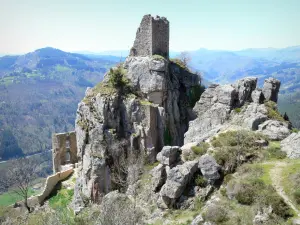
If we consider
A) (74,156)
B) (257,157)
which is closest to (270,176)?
(257,157)

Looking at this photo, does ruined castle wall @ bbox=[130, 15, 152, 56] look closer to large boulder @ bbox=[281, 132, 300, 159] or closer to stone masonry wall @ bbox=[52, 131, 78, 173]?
stone masonry wall @ bbox=[52, 131, 78, 173]

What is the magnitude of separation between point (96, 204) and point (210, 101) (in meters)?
16.1

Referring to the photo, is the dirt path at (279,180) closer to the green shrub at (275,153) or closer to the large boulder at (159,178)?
the green shrub at (275,153)

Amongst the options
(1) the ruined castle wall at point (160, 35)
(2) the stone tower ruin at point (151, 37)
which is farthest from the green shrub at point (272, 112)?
(2) the stone tower ruin at point (151, 37)

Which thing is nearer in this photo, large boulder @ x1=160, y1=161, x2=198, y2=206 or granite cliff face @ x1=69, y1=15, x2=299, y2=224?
large boulder @ x1=160, y1=161, x2=198, y2=206

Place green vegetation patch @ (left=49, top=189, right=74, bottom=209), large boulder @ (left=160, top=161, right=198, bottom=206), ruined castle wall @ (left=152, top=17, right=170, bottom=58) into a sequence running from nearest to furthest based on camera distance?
1. large boulder @ (left=160, top=161, right=198, bottom=206)
2. green vegetation patch @ (left=49, top=189, right=74, bottom=209)
3. ruined castle wall @ (left=152, top=17, right=170, bottom=58)

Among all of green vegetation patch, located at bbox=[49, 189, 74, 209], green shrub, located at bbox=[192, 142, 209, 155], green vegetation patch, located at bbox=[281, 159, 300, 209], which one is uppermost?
green shrub, located at bbox=[192, 142, 209, 155]

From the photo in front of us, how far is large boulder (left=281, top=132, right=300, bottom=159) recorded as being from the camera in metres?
20.0

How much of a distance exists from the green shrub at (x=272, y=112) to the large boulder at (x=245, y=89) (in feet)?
6.37

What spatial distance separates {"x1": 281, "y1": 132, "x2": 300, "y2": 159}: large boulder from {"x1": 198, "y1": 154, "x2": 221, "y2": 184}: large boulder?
5.18 m

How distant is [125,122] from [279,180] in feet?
60.8

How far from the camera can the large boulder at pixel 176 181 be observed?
19.2m

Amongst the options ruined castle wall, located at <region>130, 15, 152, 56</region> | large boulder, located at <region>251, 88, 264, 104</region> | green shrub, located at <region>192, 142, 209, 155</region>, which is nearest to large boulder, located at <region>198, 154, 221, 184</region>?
green shrub, located at <region>192, 142, 209, 155</region>

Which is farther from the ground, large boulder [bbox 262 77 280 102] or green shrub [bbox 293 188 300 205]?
large boulder [bbox 262 77 280 102]
